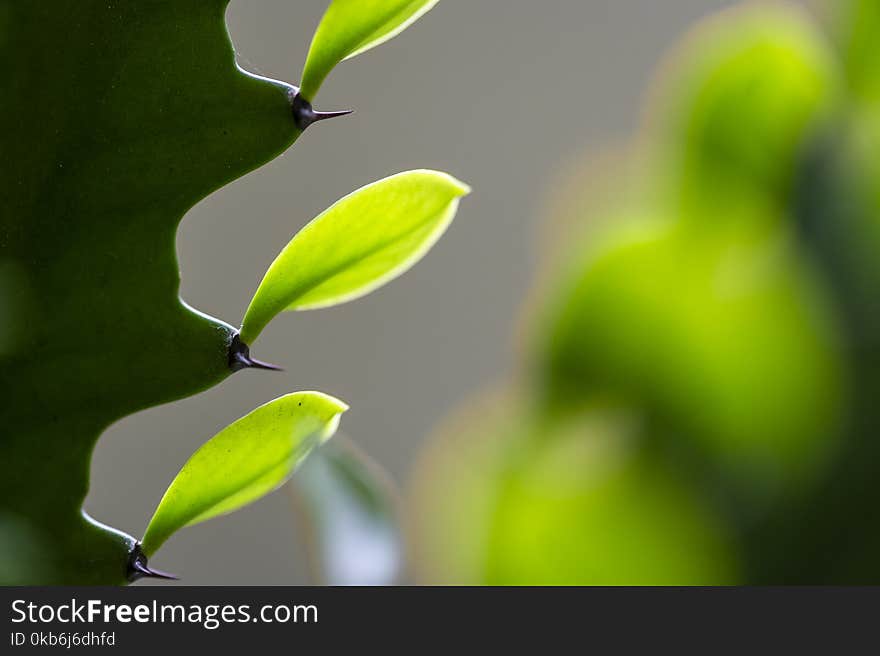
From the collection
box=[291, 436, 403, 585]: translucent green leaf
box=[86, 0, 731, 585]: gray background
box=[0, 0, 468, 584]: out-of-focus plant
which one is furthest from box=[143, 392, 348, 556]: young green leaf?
box=[86, 0, 731, 585]: gray background

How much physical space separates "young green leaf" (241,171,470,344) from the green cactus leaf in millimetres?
23

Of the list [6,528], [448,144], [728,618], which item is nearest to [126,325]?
[6,528]

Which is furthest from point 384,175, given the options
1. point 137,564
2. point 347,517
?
point 137,564

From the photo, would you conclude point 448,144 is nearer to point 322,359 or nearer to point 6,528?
point 322,359

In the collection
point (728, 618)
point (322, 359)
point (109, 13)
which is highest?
point (109, 13)

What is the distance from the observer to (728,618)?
207mm

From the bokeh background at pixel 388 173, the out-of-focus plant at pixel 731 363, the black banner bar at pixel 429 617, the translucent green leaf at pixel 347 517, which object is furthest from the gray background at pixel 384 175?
the out-of-focus plant at pixel 731 363

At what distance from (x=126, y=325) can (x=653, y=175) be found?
0.51 feet

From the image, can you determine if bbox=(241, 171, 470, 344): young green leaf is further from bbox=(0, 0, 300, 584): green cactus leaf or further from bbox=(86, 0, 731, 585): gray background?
bbox=(86, 0, 731, 585): gray background

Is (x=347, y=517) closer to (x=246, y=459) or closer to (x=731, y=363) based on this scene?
(x=246, y=459)

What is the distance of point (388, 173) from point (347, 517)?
1235 millimetres

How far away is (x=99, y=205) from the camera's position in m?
0.24

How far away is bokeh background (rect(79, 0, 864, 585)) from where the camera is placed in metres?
1.58

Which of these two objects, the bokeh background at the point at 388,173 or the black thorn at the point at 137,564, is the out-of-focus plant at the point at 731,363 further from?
the bokeh background at the point at 388,173
